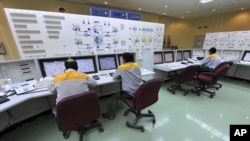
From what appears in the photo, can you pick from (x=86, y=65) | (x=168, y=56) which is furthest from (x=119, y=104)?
(x=168, y=56)

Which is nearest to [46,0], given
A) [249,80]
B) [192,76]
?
[192,76]

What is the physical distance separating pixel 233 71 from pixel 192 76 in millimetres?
2607

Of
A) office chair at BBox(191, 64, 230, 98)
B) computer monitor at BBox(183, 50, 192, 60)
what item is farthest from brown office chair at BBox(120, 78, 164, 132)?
computer monitor at BBox(183, 50, 192, 60)

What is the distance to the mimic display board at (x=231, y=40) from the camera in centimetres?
431

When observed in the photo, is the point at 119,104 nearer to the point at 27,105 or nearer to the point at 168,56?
the point at 27,105

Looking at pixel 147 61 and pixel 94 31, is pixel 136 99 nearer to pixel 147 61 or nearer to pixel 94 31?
pixel 147 61

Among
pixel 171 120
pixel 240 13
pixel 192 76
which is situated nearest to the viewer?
pixel 171 120

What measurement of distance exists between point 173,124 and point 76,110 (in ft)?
5.04

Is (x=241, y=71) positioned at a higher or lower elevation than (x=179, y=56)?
lower

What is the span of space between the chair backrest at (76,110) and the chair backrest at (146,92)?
53 cm

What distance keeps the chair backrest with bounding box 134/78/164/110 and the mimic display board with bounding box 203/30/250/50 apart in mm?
5232

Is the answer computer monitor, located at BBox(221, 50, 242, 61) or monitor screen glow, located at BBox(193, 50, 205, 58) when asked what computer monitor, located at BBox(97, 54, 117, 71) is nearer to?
monitor screen glow, located at BBox(193, 50, 205, 58)

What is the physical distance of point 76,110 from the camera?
112cm

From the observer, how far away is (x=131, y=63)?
169cm
